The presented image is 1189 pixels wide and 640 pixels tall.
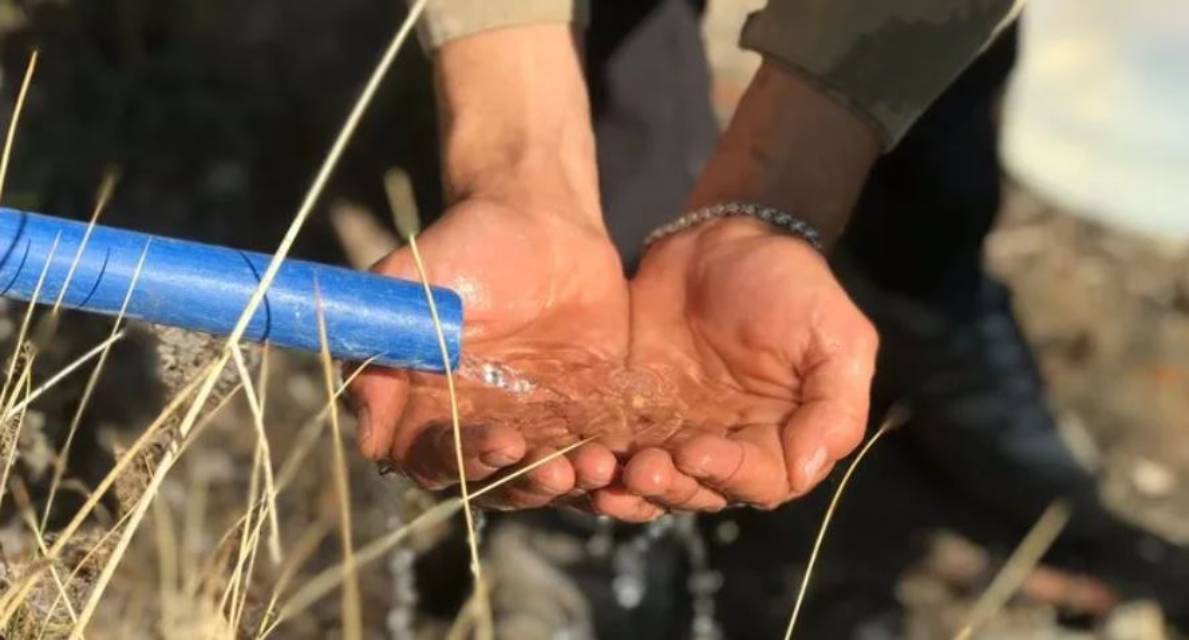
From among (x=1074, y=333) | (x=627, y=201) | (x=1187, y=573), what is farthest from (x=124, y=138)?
(x=1187, y=573)

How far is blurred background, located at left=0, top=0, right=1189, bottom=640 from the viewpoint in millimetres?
1977

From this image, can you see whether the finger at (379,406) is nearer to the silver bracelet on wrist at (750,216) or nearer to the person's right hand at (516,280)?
the person's right hand at (516,280)

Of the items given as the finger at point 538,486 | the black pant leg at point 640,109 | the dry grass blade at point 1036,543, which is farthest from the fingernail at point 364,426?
the dry grass blade at point 1036,543

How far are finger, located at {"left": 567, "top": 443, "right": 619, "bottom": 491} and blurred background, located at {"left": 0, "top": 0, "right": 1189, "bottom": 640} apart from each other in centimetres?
68

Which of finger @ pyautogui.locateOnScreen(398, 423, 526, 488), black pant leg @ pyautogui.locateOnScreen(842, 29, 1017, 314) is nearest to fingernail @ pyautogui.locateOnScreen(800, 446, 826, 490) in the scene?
finger @ pyautogui.locateOnScreen(398, 423, 526, 488)

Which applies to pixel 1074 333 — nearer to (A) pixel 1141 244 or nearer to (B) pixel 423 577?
(A) pixel 1141 244

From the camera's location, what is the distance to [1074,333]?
2.31 m

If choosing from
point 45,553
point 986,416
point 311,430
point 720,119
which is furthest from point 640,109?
point 45,553

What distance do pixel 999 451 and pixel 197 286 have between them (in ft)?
4.24

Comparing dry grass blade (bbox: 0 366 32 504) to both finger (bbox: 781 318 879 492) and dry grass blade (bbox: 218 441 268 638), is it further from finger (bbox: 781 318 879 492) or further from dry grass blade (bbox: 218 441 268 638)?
finger (bbox: 781 318 879 492)

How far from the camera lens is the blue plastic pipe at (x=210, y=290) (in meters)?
1.16

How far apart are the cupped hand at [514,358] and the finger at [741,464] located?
0.06 metres

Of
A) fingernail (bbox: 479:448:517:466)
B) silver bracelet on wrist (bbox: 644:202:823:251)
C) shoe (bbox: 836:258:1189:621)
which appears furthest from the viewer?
shoe (bbox: 836:258:1189:621)

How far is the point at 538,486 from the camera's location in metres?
1.16
